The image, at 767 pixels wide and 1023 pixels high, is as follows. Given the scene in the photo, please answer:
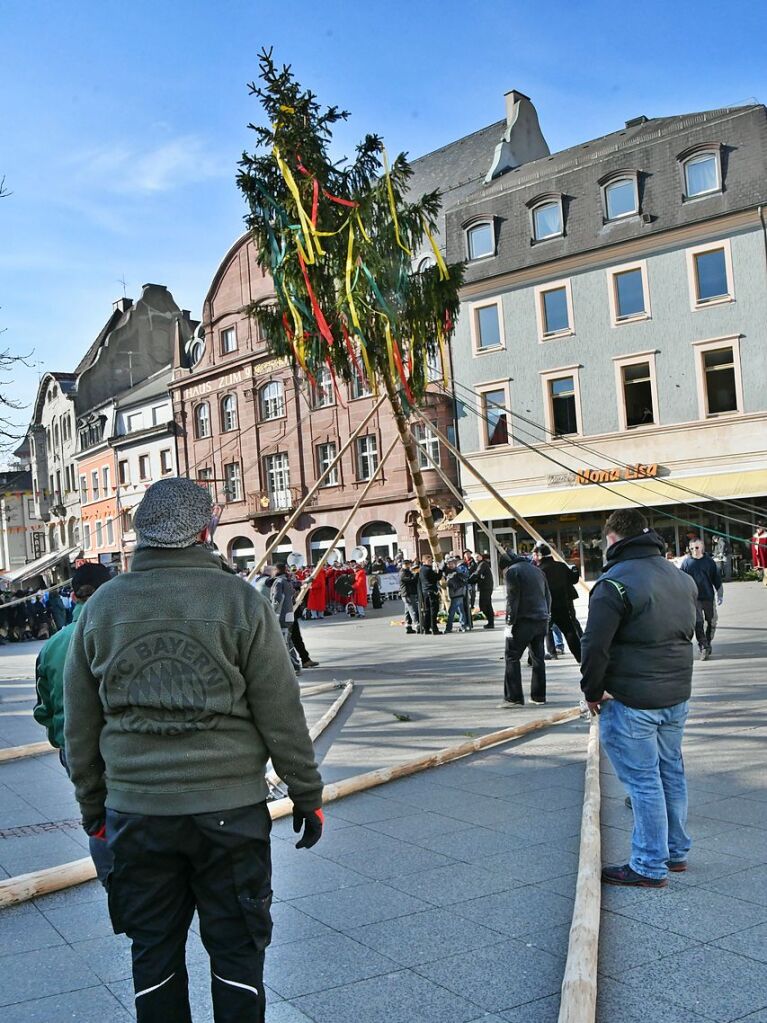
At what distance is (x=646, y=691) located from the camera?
4.85 metres

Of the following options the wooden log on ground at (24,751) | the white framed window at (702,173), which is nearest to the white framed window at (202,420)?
the white framed window at (702,173)

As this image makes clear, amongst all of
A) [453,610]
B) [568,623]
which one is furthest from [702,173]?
[568,623]

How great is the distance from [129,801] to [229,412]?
4485 cm

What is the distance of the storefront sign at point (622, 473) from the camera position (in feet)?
102

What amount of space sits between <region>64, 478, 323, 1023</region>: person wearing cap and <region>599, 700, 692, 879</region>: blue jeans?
2421 mm

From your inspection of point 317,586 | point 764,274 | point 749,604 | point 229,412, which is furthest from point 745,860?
point 229,412

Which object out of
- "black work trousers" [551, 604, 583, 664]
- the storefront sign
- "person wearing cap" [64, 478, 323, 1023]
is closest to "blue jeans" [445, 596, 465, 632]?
"black work trousers" [551, 604, 583, 664]

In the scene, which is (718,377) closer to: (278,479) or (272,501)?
(278,479)

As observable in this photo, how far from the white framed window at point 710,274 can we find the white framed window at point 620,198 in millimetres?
2724

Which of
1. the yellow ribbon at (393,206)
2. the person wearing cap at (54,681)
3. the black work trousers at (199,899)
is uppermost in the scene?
the yellow ribbon at (393,206)

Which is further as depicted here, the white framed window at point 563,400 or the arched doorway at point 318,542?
the arched doorway at point 318,542

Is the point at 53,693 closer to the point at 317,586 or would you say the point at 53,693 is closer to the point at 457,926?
the point at 457,926

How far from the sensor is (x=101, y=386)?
59.2m

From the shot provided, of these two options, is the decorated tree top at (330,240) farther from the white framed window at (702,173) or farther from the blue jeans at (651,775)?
the white framed window at (702,173)
